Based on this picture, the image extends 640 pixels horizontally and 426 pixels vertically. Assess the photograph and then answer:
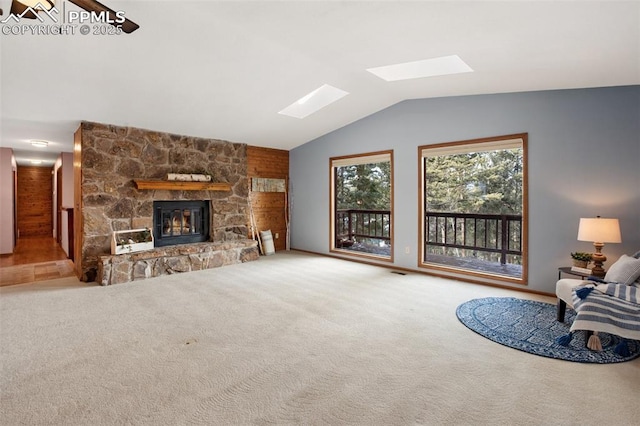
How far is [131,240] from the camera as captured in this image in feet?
16.6

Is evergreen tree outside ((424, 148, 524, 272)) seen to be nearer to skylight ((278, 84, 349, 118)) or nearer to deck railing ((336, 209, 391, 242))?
deck railing ((336, 209, 391, 242))

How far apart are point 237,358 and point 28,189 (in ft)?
37.1

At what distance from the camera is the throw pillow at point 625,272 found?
2.92 meters

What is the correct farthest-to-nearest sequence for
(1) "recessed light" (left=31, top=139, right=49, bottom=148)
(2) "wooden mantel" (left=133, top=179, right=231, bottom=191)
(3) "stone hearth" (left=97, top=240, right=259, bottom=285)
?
(1) "recessed light" (left=31, top=139, right=49, bottom=148)
(2) "wooden mantel" (left=133, top=179, right=231, bottom=191)
(3) "stone hearth" (left=97, top=240, right=259, bottom=285)

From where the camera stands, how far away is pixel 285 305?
12.2 feet

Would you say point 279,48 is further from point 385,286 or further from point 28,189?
point 28,189

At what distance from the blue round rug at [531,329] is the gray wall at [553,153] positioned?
82 cm

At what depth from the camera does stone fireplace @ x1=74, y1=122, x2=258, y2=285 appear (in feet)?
15.7

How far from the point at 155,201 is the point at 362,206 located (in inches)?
192

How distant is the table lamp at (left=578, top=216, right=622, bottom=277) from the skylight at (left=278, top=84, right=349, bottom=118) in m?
3.43

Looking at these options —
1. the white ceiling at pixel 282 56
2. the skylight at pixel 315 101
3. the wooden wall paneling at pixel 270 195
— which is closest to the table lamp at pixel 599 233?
the white ceiling at pixel 282 56

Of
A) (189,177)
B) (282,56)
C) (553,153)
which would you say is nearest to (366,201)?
(189,177)

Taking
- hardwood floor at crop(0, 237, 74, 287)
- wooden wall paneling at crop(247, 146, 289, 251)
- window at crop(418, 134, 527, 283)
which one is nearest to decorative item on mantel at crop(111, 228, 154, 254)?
hardwood floor at crop(0, 237, 74, 287)

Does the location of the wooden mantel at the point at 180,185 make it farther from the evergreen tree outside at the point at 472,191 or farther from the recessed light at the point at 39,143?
the evergreen tree outside at the point at 472,191
